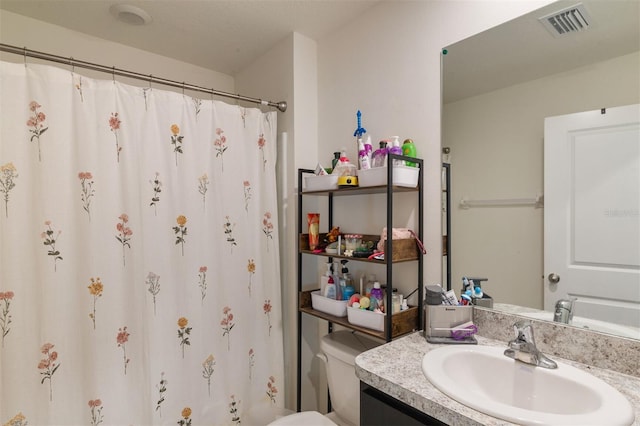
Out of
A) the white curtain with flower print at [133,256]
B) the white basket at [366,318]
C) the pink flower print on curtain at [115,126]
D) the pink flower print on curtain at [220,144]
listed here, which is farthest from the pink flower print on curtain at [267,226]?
the pink flower print on curtain at [115,126]

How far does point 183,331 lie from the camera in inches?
62.0

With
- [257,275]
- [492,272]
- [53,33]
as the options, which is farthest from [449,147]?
[53,33]

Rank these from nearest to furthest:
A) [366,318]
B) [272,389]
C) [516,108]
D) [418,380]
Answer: [418,380], [516,108], [366,318], [272,389]

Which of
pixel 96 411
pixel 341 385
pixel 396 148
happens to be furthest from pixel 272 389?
pixel 396 148

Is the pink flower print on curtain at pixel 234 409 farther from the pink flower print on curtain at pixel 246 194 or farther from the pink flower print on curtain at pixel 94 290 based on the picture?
the pink flower print on curtain at pixel 246 194

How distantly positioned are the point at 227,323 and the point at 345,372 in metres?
0.67

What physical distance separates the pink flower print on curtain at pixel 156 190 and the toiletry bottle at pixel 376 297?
1054 mm

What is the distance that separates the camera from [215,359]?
1666 mm

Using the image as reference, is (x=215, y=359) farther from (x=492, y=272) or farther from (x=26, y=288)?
(x=492, y=272)

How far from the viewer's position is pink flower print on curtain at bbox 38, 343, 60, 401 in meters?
1.28

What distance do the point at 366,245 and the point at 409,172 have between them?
1.30 ft

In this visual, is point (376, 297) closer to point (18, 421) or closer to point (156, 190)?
point (156, 190)

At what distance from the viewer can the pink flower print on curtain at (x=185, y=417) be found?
5.11 feet

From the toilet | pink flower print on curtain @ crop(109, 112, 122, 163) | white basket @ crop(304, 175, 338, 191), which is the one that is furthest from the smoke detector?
the toilet
